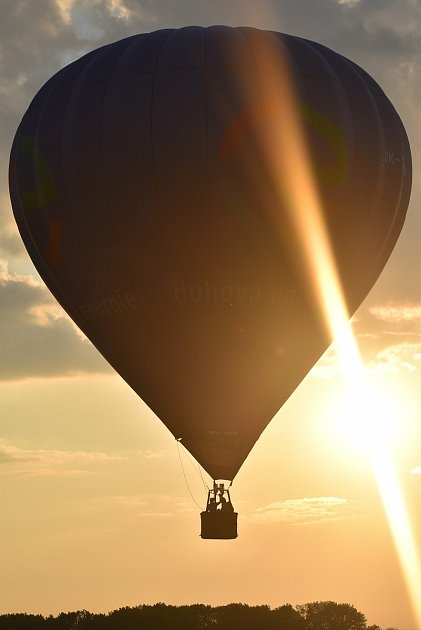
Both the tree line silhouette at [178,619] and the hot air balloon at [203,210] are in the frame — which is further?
the tree line silhouette at [178,619]

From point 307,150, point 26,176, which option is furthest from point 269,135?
point 26,176

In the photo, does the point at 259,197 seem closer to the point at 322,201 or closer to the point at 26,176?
the point at 322,201

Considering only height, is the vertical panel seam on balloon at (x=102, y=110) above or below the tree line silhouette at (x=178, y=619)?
below

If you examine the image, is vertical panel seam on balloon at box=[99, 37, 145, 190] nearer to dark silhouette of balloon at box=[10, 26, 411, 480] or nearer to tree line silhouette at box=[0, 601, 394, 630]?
dark silhouette of balloon at box=[10, 26, 411, 480]

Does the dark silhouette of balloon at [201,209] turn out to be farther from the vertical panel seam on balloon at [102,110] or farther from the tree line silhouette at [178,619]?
the tree line silhouette at [178,619]

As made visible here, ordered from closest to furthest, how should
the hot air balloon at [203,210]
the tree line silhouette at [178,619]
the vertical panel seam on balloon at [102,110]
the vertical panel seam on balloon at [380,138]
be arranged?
the hot air balloon at [203,210] < the vertical panel seam on balloon at [102,110] < the vertical panel seam on balloon at [380,138] < the tree line silhouette at [178,619]

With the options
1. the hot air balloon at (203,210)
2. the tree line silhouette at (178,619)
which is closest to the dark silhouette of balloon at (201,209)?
the hot air balloon at (203,210)

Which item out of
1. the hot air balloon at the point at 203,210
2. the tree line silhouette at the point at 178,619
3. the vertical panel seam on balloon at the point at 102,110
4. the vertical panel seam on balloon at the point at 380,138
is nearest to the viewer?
the hot air balloon at the point at 203,210

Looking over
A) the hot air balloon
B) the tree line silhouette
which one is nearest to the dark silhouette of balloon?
the hot air balloon
